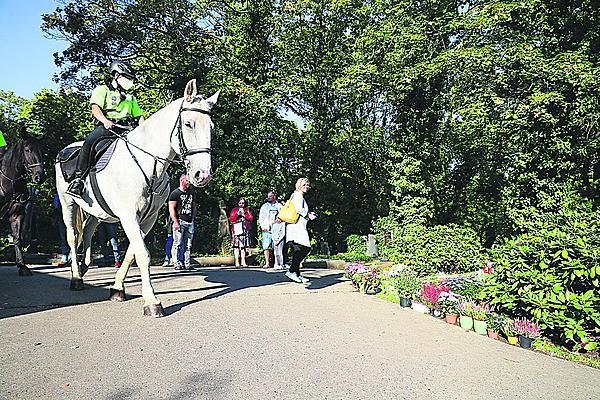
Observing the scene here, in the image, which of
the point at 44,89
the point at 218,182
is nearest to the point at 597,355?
the point at 218,182

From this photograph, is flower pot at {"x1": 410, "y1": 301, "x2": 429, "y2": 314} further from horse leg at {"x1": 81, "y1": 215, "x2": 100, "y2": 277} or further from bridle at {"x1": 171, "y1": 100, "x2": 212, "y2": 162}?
horse leg at {"x1": 81, "y1": 215, "x2": 100, "y2": 277}

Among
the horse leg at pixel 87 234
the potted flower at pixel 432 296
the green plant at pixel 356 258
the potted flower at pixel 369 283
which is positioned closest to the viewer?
the potted flower at pixel 432 296

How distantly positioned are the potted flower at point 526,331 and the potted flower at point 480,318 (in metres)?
0.42

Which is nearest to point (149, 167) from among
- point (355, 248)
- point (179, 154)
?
point (179, 154)

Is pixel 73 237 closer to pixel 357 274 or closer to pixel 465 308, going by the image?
pixel 357 274

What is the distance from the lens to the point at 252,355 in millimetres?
5684

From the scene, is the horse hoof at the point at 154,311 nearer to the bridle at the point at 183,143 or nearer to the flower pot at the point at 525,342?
the bridle at the point at 183,143

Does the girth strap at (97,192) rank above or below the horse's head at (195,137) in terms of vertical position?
below

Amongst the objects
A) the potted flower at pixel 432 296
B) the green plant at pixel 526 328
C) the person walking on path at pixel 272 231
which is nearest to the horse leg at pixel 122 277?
the potted flower at pixel 432 296

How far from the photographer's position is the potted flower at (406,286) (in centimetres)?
935

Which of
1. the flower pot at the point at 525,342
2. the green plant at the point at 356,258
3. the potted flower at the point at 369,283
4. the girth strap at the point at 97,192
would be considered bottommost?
the flower pot at the point at 525,342

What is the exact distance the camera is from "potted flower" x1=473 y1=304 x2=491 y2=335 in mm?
7605

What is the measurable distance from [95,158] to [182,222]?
21.1 ft

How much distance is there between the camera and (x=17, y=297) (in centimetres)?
877
